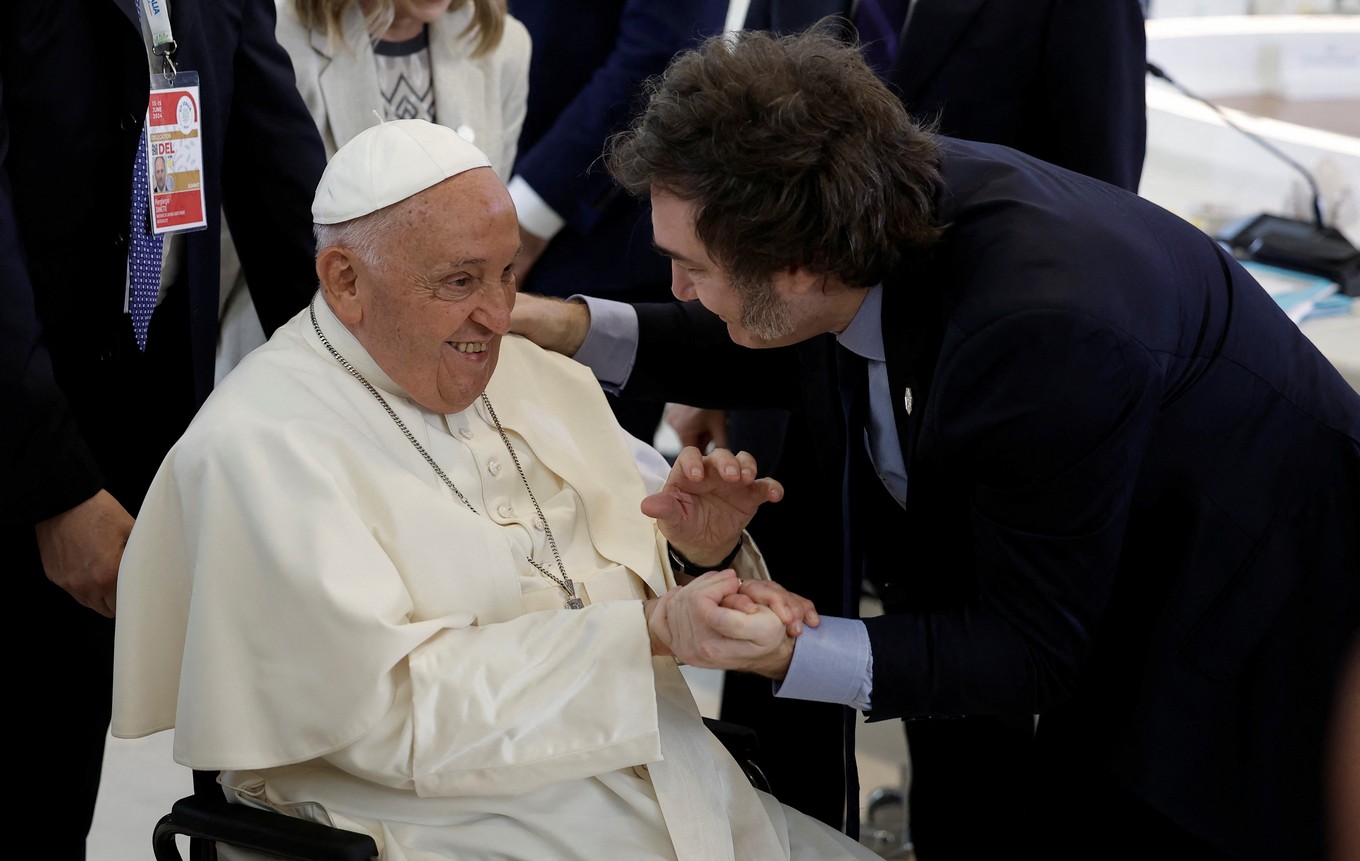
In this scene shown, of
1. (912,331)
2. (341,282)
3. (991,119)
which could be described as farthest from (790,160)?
(991,119)

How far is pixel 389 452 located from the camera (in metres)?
2.23

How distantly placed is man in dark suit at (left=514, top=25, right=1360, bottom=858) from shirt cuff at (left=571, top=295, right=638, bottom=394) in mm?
575

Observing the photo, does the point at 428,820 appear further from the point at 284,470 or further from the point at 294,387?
the point at 294,387

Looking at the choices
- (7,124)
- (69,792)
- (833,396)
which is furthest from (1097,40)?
(69,792)

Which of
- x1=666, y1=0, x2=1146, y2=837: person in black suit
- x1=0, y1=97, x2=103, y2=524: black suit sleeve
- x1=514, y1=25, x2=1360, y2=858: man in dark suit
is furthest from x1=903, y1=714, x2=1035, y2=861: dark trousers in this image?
x1=0, y1=97, x2=103, y2=524: black suit sleeve

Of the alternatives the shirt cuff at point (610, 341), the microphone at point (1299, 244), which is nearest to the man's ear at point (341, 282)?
the shirt cuff at point (610, 341)

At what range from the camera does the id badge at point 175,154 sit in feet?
7.80

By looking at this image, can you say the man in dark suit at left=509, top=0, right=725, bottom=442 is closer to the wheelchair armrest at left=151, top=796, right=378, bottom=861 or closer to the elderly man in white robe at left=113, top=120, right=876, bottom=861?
the elderly man in white robe at left=113, top=120, right=876, bottom=861

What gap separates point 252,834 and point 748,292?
3.45 ft

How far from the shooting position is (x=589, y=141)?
3602 millimetres

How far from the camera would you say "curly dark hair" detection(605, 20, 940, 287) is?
190cm

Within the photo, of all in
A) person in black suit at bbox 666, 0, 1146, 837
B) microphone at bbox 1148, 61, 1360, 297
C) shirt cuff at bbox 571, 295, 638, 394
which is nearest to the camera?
shirt cuff at bbox 571, 295, 638, 394

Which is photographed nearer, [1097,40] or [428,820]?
[428,820]

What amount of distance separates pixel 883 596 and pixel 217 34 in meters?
1.63
